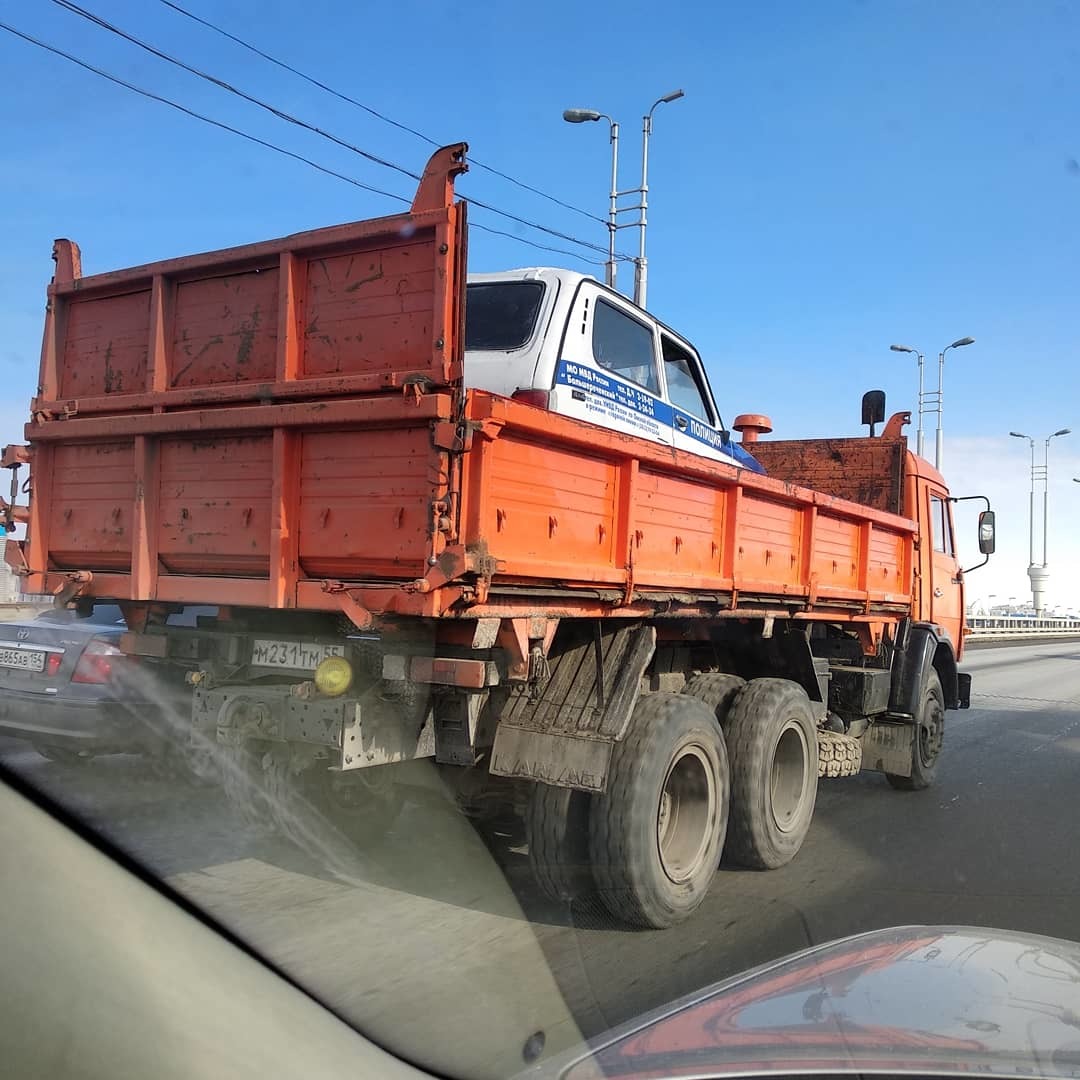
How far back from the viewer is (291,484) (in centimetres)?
386

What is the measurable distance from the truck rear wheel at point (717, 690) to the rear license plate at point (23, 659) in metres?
3.90

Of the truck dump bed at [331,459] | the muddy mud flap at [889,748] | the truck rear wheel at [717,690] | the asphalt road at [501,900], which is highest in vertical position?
the truck dump bed at [331,459]

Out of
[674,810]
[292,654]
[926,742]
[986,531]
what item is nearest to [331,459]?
[292,654]

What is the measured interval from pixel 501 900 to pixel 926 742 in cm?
475

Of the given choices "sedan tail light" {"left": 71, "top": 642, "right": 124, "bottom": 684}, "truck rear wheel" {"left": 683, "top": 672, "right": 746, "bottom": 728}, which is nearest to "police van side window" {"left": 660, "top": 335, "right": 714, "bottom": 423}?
"truck rear wheel" {"left": 683, "top": 672, "right": 746, "bottom": 728}

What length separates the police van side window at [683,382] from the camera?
249 inches

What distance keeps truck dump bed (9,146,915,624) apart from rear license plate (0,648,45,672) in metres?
1.54

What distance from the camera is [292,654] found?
13.7ft

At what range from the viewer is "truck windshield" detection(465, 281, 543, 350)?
5352 mm

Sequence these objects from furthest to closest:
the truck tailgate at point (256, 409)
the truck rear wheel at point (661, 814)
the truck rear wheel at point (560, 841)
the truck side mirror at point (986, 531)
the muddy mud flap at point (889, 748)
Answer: the truck side mirror at point (986, 531)
the muddy mud flap at point (889, 748)
the truck rear wheel at point (560, 841)
the truck rear wheel at point (661, 814)
the truck tailgate at point (256, 409)

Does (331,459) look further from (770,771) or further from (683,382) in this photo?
(683,382)

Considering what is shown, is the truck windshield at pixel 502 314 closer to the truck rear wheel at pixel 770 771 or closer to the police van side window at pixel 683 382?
the police van side window at pixel 683 382

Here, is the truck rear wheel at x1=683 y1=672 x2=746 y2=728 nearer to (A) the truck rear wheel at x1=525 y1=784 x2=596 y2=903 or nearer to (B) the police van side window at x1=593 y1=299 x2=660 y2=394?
(A) the truck rear wheel at x1=525 y1=784 x2=596 y2=903

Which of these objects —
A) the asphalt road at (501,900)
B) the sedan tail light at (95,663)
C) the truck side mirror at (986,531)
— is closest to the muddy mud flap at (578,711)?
the asphalt road at (501,900)
